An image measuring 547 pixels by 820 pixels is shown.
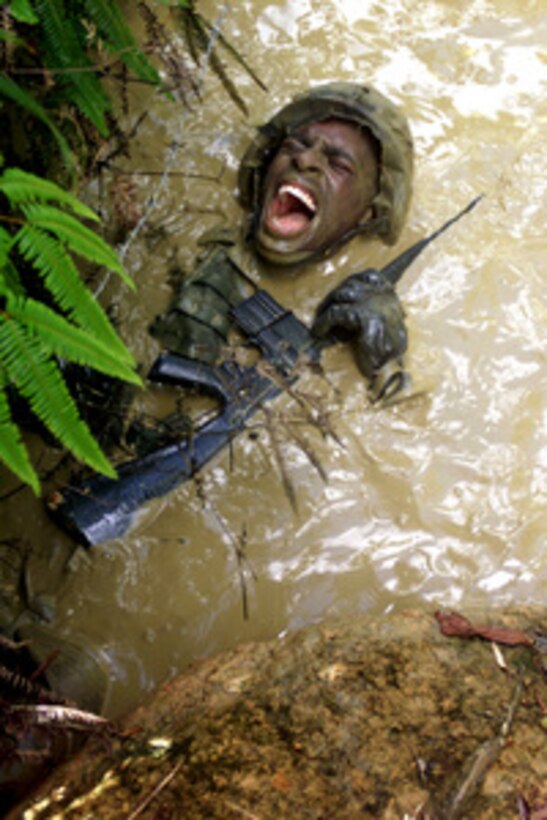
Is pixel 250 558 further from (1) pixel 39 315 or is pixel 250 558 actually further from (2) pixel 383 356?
(1) pixel 39 315

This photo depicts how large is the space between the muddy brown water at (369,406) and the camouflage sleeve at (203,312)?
8.0 inches

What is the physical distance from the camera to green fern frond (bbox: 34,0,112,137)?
8.61 ft

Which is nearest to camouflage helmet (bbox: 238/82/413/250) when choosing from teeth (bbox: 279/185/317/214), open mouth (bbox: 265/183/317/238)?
open mouth (bbox: 265/183/317/238)

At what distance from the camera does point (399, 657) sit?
2742mm

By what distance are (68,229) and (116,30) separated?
4.46ft

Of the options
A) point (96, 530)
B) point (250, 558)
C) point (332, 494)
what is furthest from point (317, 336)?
point (96, 530)

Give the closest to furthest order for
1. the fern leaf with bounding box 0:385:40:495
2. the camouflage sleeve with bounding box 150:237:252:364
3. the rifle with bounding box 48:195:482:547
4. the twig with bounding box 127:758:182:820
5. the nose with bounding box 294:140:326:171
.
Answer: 1. the fern leaf with bounding box 0:385:40:495
2. the twig with bounding box 127:758:182:820
3. the rifle with bounding box 48:195:482:547
4. the camouflage sleeve with bounding box 150:237:252:364
5. the nose with bounding box 294:140:326:171

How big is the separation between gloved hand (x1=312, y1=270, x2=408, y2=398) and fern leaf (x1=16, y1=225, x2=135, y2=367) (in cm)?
237

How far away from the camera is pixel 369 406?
→ 426cm

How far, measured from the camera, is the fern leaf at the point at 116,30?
2785 millimetres

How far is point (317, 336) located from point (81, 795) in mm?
2800

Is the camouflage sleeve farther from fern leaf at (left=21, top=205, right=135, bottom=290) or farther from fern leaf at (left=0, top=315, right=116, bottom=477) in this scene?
fern leaf at (left=0, top=315, right=116, bottom=477)

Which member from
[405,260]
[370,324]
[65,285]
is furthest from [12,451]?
[405,260]

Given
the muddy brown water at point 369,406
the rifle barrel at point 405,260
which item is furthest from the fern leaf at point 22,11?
the rifle barrel at point 405,260
